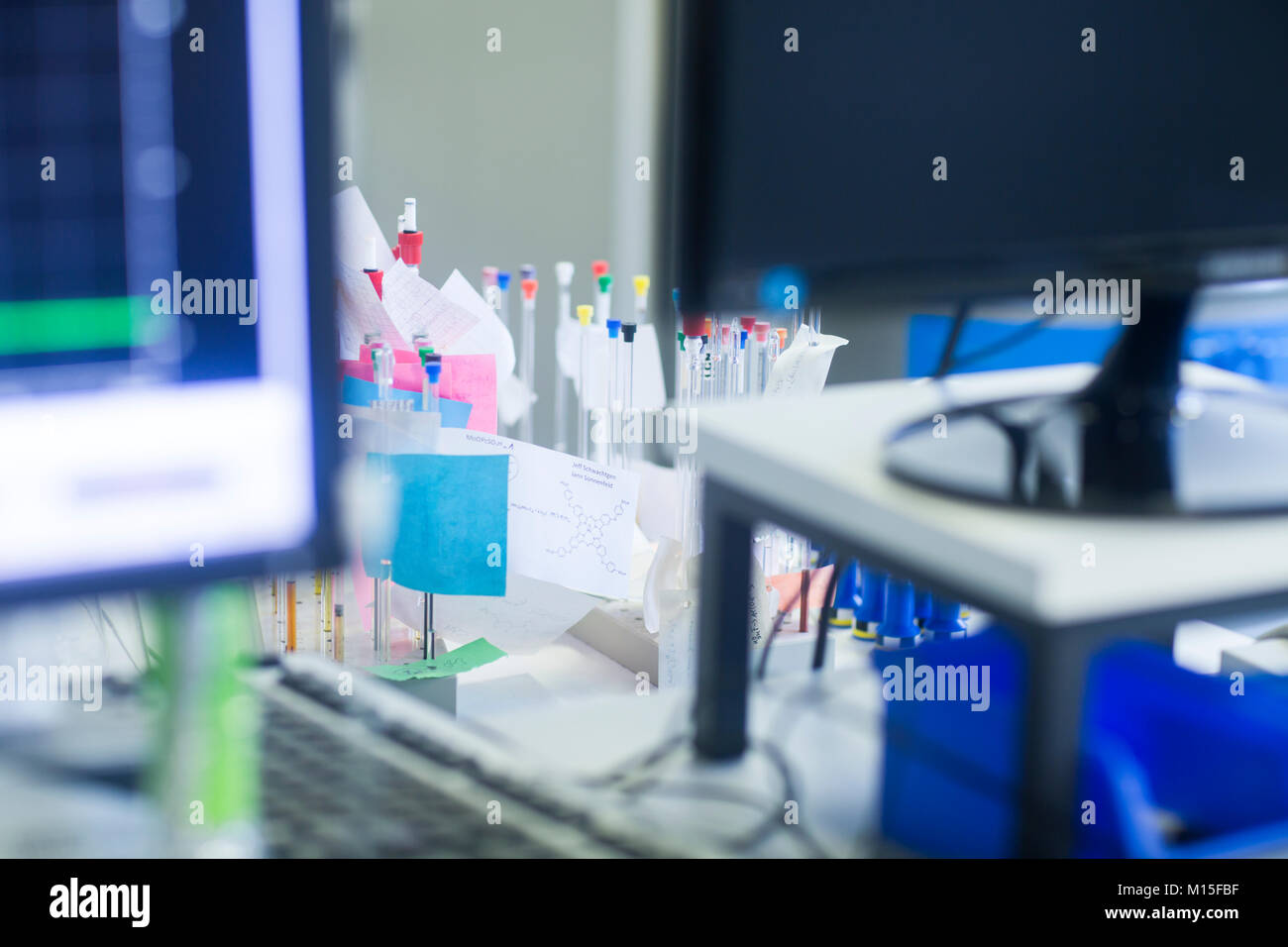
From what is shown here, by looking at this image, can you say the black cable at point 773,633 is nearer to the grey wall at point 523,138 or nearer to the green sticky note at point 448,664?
the green sticky note at point 448,664

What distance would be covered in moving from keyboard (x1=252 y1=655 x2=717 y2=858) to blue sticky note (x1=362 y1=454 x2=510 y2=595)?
0.30 m

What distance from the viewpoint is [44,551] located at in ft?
1.72

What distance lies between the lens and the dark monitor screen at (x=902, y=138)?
647mm

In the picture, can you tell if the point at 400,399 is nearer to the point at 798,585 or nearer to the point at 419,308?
the point at 419,308

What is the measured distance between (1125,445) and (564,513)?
1.53 ft

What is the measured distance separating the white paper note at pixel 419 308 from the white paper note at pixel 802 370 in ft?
0.89

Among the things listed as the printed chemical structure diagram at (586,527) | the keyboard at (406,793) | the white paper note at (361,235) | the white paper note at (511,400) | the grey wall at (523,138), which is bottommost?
the keyboard at (406,793)

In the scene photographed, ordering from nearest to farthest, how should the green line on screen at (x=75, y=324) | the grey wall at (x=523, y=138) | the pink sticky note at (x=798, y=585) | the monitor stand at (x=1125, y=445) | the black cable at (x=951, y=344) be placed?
1. the green line on screen at (x=75, y=324)
2. the monitor stand at (x=1125, y=445)
3. the black cable at (x=951, y=344)
4. the pink sticky note at (x=798, y=585)
5. the grey wall at (x=523, y=138)

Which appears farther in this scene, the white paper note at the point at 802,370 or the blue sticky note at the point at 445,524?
the white paper note at the point at 802,370

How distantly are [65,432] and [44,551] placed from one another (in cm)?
5

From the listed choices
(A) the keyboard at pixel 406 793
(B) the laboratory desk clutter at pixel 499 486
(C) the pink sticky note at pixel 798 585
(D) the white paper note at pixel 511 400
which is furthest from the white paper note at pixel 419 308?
(A) the keyboard at pixel 406 793

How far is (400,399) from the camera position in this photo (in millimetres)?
1053

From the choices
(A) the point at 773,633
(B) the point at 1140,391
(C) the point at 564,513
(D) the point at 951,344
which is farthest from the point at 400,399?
(B) the point at 1140,391

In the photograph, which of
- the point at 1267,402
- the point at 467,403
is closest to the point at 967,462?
the point at 1267,402
